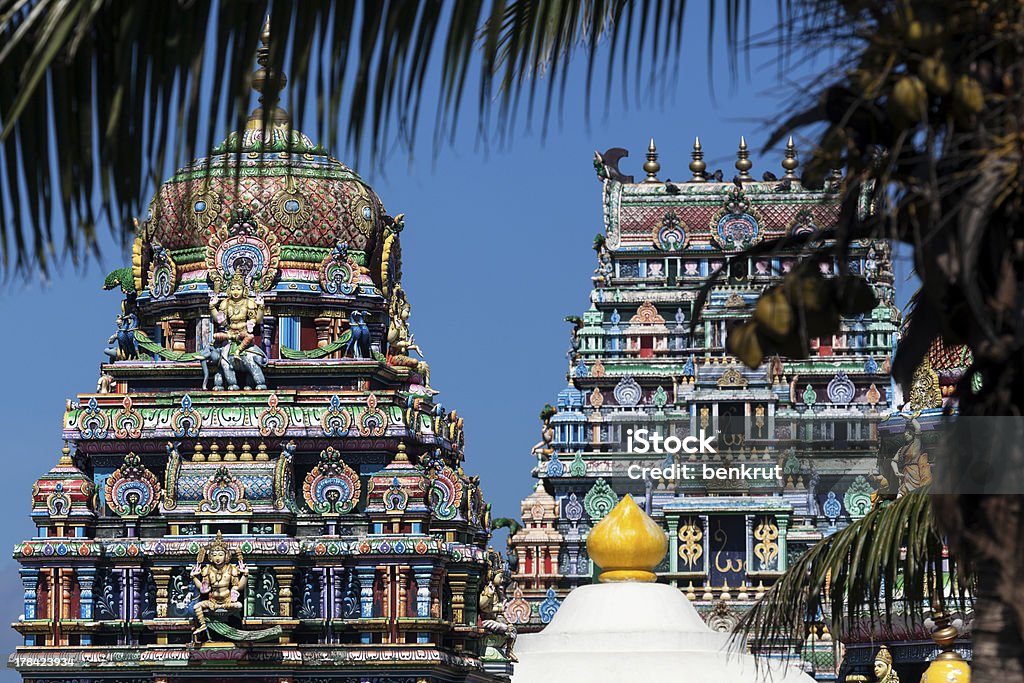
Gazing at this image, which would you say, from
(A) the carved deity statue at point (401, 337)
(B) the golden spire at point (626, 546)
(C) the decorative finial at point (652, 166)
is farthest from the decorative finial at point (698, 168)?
(B) the golden spire at point (626, 546)

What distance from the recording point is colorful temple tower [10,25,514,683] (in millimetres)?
51406

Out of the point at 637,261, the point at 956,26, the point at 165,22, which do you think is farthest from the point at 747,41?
the point at 637,261

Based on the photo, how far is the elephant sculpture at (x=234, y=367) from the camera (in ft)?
179

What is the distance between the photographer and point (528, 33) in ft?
29.9

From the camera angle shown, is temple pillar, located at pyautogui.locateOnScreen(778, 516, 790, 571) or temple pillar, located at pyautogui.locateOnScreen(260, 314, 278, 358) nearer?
temple pillar, located at pyautogui.locateOnScreen(260, 314, 278, 358)

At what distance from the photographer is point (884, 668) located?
52.7 metres

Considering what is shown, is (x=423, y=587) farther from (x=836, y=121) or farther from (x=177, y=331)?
(x=836, y=121)

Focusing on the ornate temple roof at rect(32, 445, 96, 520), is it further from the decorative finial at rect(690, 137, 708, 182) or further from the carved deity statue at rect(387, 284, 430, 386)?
the decorative finial at rect(690, 137, 708, 182)

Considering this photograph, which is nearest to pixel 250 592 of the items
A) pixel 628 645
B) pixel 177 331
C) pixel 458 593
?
pixel 458 593

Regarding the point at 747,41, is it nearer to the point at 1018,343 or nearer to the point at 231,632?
the point at 1018,343

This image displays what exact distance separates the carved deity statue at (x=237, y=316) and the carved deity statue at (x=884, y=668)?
54.0 feet

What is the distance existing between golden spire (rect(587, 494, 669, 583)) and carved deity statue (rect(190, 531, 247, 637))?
21.3m

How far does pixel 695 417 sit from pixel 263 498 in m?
26.6

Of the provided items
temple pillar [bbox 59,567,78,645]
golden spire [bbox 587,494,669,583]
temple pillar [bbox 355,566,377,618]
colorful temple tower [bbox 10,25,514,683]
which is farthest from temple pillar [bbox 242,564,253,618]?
golden spire [bbox 587,494,669,583]
